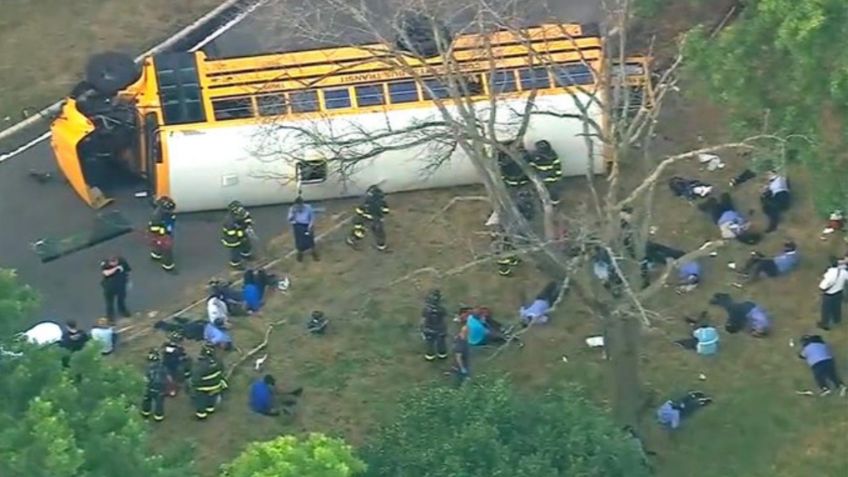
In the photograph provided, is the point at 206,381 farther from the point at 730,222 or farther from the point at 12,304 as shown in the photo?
the point at 730,222

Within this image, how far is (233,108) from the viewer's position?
90.5 feet

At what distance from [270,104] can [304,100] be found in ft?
1.72

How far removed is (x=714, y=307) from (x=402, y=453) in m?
7.88

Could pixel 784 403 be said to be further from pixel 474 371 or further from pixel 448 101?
pixel 448 101

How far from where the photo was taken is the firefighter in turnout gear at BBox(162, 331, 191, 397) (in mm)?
23688

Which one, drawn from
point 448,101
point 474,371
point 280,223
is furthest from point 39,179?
point 474,371

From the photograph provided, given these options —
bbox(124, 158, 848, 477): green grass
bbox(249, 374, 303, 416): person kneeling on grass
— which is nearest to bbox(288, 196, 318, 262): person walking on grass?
bbox(124, 158, 848, 477): green grass

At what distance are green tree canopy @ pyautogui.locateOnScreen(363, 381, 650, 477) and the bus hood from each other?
9746mm

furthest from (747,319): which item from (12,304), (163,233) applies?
(12,304)

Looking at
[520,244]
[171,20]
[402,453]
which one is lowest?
[402,453]

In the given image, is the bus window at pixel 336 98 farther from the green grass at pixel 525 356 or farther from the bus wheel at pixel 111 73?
the bus wheel at pixel 111 73

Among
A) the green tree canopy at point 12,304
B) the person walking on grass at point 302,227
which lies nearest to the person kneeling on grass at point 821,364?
the person walking on grass at point 302,227

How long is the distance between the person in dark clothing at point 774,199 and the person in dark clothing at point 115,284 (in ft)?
31.3

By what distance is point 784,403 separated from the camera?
24.2 meters
